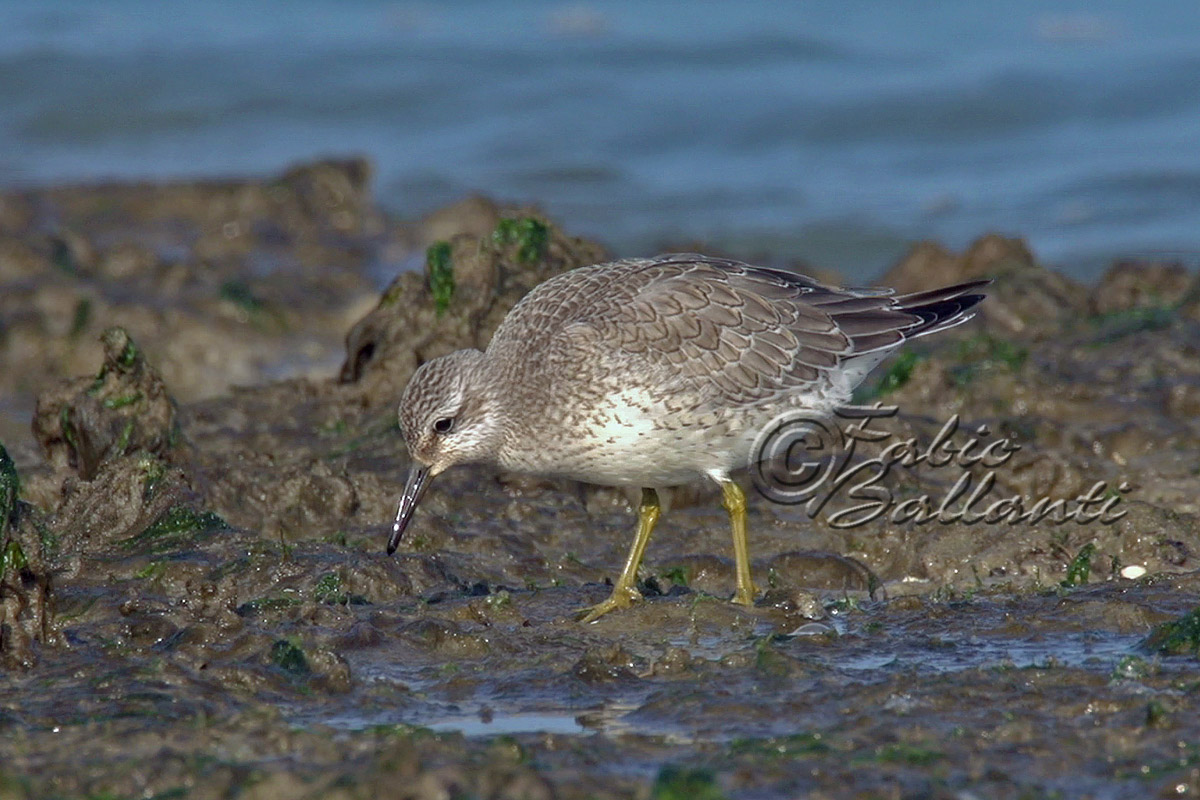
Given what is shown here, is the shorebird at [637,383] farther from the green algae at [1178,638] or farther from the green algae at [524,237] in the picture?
the green algae at [524,237]

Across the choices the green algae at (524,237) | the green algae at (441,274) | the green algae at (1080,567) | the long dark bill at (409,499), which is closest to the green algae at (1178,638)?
the green algae at (1080,567)

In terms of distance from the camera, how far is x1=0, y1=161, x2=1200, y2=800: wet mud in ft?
17.3

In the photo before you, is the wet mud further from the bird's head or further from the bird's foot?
the bird's head

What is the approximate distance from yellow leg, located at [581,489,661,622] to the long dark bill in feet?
2.90

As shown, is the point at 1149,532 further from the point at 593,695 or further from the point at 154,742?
the point at 154,742

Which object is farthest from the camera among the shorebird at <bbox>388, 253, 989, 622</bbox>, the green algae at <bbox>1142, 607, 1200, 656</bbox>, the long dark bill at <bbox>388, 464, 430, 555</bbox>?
the long dark bill at <bbox>388, 464, 430, 555</bbox>

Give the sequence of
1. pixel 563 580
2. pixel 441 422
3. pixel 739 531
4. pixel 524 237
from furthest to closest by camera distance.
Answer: pixel 524 237, pixel 563 580, pixel 739 531, pixel 441 422

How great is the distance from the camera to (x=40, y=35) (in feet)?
85.0

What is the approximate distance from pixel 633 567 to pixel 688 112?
15.1 meters

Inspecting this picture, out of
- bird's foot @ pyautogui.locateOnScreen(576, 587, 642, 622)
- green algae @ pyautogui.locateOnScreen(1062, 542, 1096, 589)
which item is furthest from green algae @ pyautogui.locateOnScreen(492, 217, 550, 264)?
green algae @ pyautogui.locateOnScreen(1062, 542, 1096, 589)

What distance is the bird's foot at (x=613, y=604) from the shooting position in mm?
6891

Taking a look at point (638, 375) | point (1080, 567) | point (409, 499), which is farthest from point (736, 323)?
point (1080, 567)

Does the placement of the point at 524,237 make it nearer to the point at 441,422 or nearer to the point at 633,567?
the point at 441,422

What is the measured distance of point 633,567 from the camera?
24.3 ft
